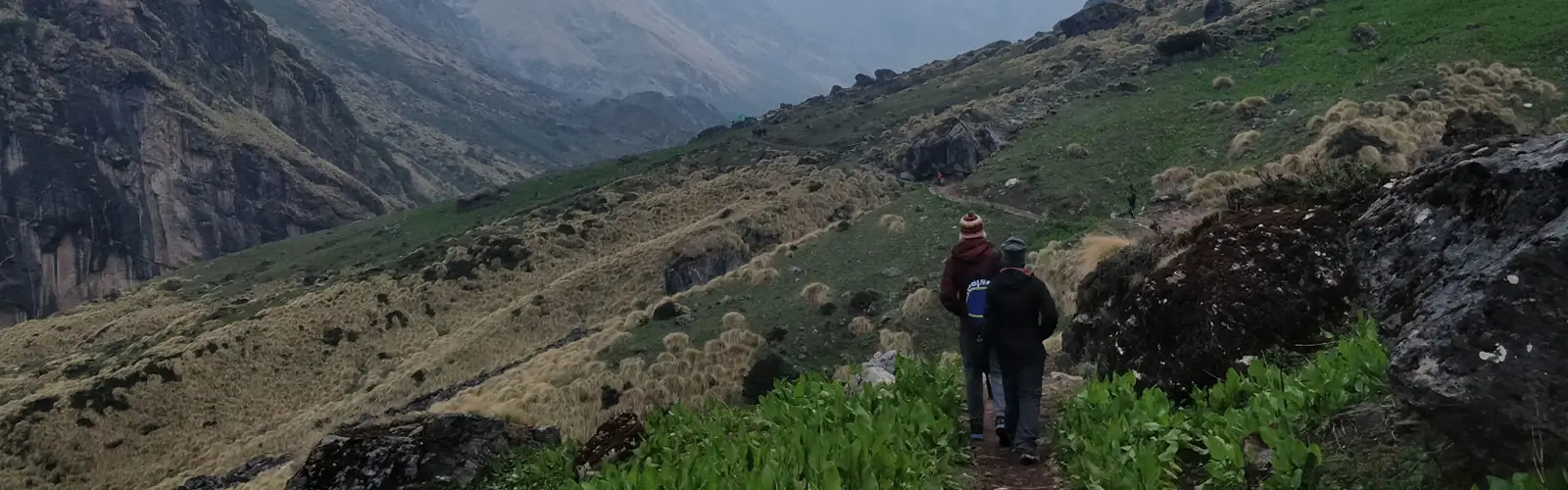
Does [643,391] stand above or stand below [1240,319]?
below

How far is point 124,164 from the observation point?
5059 inches

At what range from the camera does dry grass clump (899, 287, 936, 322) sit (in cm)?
2252

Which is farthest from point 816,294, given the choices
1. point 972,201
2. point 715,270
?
point 715,270

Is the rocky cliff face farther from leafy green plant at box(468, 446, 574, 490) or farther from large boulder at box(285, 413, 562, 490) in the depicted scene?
leafy green plant at box(468, 446, 574, 490)

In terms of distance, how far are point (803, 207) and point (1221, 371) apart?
40.8 meters

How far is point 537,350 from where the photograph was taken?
36.3 meters

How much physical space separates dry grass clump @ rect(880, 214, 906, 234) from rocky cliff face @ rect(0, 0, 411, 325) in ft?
415

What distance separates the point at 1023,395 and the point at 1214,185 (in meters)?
21.0

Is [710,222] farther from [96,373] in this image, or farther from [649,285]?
[96,373]

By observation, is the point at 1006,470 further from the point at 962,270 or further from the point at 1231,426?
the point at 1231,426

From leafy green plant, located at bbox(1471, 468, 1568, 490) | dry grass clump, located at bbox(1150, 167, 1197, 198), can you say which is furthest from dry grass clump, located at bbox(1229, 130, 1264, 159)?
leafy green plant, located at bbox(1471, 468, 1568, 490)

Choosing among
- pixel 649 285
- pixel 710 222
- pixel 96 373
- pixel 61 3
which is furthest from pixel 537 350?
pixel 61 3

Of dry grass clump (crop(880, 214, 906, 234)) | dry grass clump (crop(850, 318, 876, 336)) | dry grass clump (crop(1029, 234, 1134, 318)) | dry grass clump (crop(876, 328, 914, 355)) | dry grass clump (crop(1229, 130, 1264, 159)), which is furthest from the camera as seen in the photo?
dry grass clump (crop(880, 214, 906, 234))

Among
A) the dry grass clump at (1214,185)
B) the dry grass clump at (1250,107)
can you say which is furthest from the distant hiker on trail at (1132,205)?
the dry grass clump at (1250,107)
